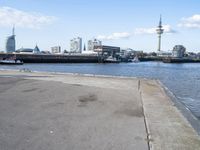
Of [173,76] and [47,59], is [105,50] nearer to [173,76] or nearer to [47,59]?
[47,59]

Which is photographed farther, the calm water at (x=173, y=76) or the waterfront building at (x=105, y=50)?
the waterfront building at (x=105, y=50)

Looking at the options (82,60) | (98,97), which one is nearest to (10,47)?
(82,60)

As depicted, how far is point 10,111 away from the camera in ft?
30.3

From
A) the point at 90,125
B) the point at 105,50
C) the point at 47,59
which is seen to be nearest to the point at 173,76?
the point at 90,125

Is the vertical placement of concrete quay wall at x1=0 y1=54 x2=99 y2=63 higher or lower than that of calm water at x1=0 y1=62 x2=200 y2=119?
higher

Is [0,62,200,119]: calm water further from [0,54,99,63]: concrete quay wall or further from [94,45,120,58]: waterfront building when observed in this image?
[94,45,120,58]: waterfront building

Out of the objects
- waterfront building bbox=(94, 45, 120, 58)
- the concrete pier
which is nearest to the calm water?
the concrete pier

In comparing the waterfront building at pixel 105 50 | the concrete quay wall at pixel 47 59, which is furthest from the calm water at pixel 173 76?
the waterfront building at pixel 105 50

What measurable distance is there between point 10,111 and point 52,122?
71.7 inches

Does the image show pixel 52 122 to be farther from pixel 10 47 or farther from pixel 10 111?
pixel 10 47

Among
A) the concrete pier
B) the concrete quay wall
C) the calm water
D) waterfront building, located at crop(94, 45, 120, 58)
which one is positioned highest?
waterfront building, located at crop(94, 45, 120, 58)

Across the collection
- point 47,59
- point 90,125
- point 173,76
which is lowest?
point 173,76

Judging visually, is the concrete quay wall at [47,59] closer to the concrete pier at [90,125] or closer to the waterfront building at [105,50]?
the waterfront building at [105,50]

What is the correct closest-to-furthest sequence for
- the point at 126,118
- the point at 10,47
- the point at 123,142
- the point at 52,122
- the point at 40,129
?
the point at 123,142
the point at 40,129
the point at 52,122
the point at 126,118
the point at 10,47
